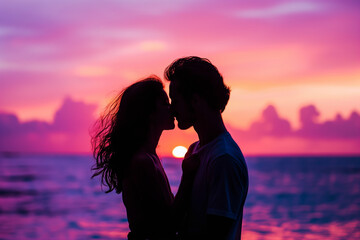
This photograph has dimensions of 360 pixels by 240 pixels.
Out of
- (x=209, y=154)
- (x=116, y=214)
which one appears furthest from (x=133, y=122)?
(x=116, y=214)

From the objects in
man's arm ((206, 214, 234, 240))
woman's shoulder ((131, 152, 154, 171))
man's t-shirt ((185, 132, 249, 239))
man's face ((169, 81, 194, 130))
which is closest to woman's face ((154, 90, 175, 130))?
woman's shoulder ((131, 152, 154, 171))

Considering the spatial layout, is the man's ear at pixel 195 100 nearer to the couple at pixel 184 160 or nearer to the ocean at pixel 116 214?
the couple at pixel 184 160

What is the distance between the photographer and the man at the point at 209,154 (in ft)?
9.27

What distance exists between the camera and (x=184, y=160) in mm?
3377

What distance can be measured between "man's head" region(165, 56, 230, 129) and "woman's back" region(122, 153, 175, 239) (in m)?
0.53

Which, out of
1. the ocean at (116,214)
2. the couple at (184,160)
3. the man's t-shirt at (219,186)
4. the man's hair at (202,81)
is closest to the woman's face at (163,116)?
the couple at (184,160)

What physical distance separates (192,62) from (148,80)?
812 mm

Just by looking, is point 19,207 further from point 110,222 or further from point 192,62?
point 192,62

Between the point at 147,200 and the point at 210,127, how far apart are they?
2.71ft

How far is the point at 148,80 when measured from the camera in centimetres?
400

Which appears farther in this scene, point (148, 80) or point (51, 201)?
point (51, 201)

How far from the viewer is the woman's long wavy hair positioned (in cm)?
382

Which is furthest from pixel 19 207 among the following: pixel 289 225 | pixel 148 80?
pixel 148 80

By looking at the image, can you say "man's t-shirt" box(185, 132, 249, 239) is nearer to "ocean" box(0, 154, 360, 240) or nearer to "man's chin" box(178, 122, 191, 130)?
"man's chin" box(178, 122, 191, 130)
